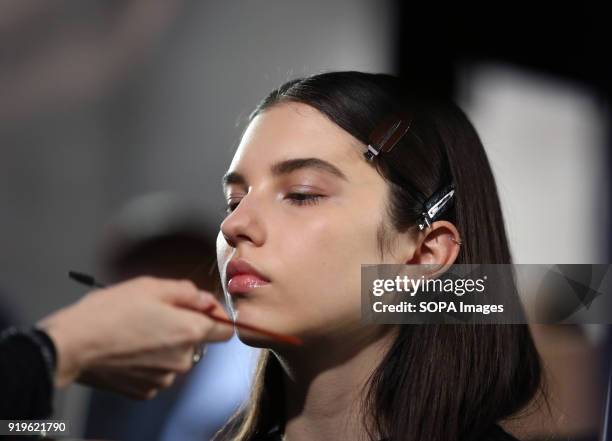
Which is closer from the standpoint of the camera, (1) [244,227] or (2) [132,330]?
(2) [132,330]

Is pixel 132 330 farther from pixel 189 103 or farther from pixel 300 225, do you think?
pixel 189 103

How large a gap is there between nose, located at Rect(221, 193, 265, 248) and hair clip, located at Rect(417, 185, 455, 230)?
0.20m

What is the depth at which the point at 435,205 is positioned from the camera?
867 millimetres

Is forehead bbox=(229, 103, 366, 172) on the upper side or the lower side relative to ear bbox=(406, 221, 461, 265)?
upper

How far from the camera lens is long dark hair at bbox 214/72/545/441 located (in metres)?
0.82

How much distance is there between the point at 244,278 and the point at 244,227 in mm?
51

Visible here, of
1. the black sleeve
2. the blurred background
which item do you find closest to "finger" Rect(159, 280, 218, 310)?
the black sleeve

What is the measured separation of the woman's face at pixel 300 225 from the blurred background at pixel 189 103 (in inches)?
8.3

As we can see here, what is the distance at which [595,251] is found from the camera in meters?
1.36

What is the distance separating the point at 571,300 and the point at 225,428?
0.48m

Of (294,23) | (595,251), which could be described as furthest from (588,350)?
(294,23)

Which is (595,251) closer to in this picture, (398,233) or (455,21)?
(455,21)

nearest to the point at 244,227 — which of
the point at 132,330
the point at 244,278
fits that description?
the point at 244,278

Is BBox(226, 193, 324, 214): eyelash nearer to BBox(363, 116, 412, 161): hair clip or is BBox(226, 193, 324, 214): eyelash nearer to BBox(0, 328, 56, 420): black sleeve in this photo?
BBox(363, 116, 412, 161): hair clip
